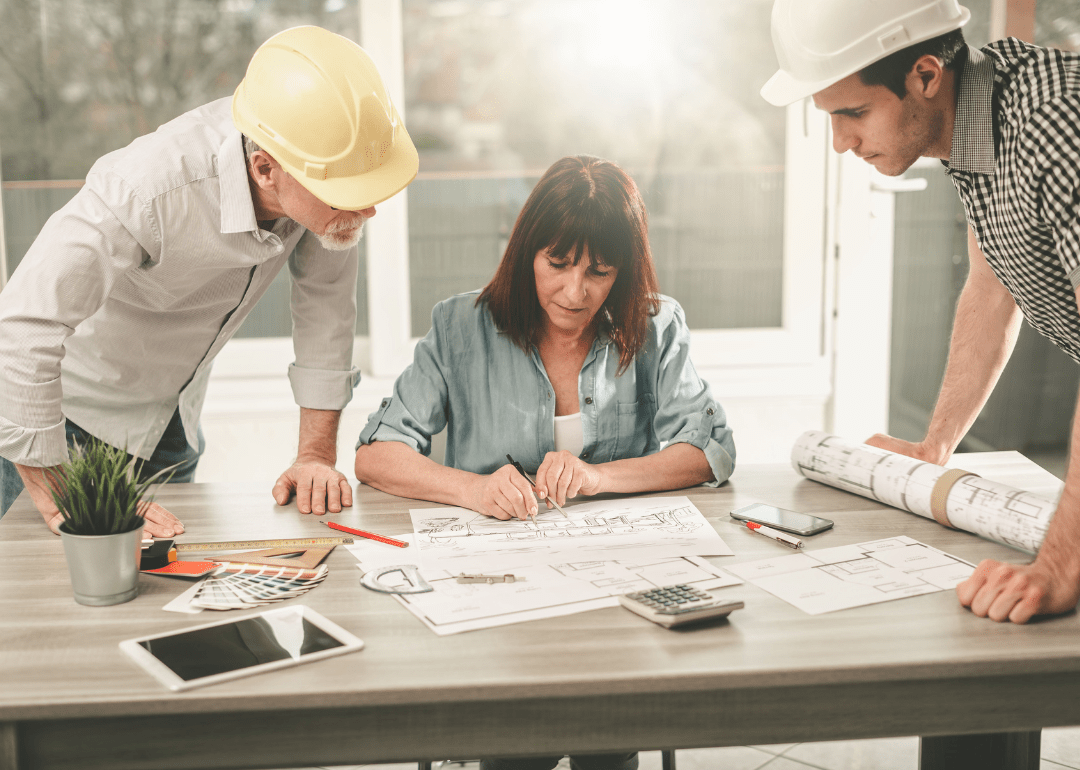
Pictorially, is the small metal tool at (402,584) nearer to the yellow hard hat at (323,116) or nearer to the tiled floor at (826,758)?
the yellow hard hat at (323,116)

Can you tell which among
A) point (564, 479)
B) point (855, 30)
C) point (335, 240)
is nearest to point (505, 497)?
point (564, 479)

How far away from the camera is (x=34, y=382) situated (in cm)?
142

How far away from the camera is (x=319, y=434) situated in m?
1.86

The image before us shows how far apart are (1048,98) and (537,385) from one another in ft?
3.22

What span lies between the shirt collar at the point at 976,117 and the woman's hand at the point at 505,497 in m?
0.86

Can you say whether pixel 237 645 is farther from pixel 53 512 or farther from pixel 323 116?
pixel 323 116

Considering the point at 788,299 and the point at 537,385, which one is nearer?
the point at 537,385

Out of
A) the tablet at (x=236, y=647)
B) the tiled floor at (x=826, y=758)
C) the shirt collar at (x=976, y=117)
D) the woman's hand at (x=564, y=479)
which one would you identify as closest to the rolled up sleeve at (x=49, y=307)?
the tablet at (x=236, y=647)

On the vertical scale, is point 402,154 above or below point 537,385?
above

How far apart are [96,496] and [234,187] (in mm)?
625

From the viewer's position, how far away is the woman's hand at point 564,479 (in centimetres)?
158

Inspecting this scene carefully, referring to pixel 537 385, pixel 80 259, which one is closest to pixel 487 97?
pixel 537 385

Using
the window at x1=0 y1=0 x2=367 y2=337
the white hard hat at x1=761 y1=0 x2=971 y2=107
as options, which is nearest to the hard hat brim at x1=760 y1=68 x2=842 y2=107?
the white hard hat at x1=761 y1=0 x2=971 y2=107

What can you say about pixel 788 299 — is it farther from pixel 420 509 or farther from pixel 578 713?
pixel 578 713
